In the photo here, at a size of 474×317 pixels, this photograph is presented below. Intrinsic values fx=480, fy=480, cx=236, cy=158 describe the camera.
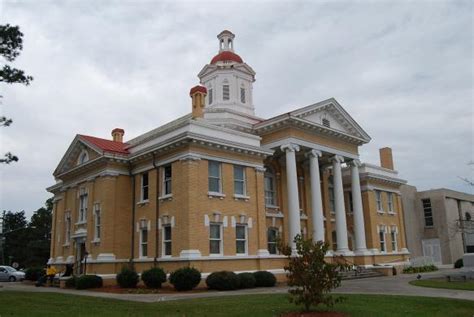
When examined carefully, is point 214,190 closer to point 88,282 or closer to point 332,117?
point 88,282

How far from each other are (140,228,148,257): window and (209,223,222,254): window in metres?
4.81

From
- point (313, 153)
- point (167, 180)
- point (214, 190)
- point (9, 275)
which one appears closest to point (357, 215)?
point (313, 153)

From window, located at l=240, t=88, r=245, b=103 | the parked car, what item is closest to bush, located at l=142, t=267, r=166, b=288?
window, located at l=240, t=88, r=245, b=103

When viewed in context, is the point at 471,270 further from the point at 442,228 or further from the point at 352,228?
the point at 442,228

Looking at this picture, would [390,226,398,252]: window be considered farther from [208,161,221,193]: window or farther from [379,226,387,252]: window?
[208,161,221,193]: window

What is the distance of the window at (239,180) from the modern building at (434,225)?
28390mm

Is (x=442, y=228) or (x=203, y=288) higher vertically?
(x=442, y=228)

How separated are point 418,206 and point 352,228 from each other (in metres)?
15.9

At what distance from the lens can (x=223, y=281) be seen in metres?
24.8

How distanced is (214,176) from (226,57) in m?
16.3

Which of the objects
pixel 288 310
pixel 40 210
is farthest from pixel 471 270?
pixel 40 210

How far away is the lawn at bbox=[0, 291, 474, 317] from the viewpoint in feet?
47.6

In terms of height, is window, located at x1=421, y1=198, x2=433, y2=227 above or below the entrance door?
above

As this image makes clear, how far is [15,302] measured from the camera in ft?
59.2
